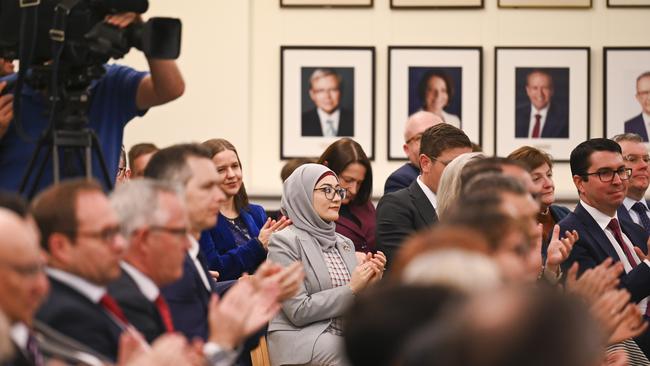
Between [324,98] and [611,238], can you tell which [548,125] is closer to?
[324,98]

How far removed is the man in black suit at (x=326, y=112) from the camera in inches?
322

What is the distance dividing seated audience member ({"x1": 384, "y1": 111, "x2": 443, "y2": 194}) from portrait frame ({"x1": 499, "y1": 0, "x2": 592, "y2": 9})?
1.50 m

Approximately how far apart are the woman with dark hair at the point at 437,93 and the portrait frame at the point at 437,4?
1.54 feet

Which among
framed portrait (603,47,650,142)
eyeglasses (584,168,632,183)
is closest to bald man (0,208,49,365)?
eyeglasses (584,168,632,183)

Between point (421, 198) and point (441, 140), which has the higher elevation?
point (441, 140)

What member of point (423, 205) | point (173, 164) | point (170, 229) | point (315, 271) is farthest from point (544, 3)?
point (170, 229)

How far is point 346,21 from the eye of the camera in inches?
322

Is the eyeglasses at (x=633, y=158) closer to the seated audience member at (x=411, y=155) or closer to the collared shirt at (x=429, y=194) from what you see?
the seated audience member at (x=411, y=155)

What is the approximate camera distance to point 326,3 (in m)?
8.19

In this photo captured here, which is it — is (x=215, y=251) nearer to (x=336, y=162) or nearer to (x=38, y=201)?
(x=336, y=162)

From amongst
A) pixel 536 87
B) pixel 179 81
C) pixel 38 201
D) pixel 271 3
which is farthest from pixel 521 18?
pixel 38 201

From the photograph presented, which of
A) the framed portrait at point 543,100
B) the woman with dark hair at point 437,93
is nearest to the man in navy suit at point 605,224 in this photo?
the framed portrait at point 543,100

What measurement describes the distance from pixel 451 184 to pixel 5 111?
1.83 metres

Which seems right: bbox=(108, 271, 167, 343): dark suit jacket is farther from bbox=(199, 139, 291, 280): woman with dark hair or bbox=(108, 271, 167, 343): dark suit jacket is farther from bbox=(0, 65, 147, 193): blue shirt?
bbox=(199, 139, 291, 280): woman with dark hair
